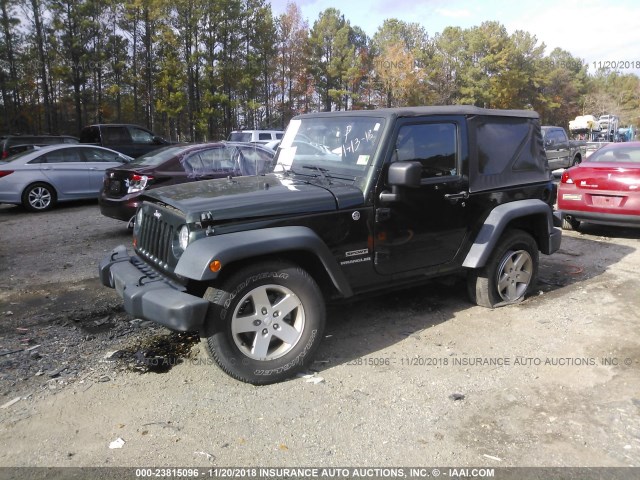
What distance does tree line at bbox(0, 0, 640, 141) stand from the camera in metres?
29.9

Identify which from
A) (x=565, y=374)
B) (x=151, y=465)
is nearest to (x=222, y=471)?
(x=151, y=465)

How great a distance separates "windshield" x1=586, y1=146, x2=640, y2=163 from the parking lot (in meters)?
3.98

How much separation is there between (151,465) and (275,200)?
1869 mm

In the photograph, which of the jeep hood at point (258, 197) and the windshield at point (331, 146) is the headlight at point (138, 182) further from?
the jeep hood at point (258, 197)

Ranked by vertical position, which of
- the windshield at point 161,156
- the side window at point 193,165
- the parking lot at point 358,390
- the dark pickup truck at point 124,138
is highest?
the dark pickup truck at point 124,138

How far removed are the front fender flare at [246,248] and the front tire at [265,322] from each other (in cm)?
16

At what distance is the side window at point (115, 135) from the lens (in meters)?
17.5

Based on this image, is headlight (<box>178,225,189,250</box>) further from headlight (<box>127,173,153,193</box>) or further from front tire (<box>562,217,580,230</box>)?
front tire (<box>562,217,580,230</box>)

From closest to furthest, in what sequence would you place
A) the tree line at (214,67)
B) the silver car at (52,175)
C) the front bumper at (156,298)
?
the front bumper at (156,298) → the silver car at (52,175) → the tree line at (214,67)

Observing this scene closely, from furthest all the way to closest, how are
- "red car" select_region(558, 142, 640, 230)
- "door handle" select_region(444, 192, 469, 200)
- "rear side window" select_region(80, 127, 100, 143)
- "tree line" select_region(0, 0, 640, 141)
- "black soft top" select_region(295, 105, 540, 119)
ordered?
"tree line" select_region(0, 0, 640, 141) → "rear side window" select_region(80, 127, 100, 143) → "red car" select_region(558, 142, 640, 230) → "door handle" select_region(444, 192, 469, 200) → "black soft top" select_region(295, 105, 540, 119)

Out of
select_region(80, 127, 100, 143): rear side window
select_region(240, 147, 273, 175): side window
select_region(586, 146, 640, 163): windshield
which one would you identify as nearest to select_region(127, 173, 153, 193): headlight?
select_region(240, 147, 273, 175): side window

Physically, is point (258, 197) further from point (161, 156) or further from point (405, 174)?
point (161, 156)

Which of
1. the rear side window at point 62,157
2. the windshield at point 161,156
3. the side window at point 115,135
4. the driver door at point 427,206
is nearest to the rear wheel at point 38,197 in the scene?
the rear side window at point 62,157

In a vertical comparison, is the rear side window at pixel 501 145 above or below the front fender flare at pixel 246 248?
above
